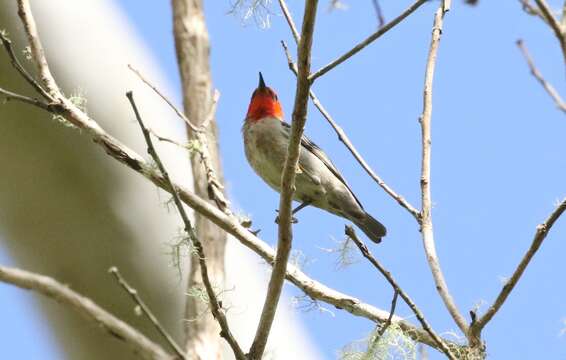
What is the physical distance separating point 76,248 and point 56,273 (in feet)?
0.46

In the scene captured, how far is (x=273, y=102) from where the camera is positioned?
5852 millimetres

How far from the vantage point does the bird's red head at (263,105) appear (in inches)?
217

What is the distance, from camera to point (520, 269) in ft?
9.11

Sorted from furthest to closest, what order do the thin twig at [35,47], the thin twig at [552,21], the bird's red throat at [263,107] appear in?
1. the bird's red throat at [263,107]
2. the thin twig at [35,47]
3. the thin twig at [552,21]

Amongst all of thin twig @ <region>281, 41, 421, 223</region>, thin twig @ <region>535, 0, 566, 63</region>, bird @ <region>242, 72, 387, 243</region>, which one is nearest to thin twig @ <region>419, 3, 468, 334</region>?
thin twig @ <region>281, 41, 421, 223</region>

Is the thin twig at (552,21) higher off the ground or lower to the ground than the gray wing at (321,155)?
lower

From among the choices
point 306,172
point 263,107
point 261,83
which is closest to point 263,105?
point 263,107

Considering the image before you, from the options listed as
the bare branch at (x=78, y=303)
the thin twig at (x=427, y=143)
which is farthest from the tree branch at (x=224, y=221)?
the bare branch at (x=78, y=303)

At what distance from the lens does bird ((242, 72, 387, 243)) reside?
196 inches

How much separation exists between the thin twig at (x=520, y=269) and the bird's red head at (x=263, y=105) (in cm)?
270

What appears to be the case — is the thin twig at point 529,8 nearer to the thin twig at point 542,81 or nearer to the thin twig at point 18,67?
the thin twig at point 542,81

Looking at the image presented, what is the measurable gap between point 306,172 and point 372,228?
64 centimetres

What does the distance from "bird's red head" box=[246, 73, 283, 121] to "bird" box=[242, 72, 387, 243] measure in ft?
0.07

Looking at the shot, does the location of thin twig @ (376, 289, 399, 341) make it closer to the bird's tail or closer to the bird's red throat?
the bird's tail
